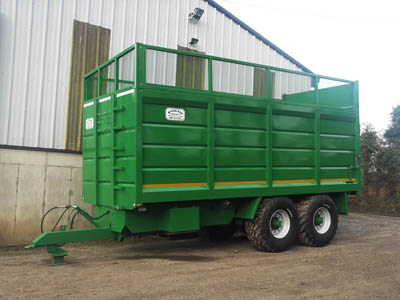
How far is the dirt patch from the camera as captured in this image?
489 cm

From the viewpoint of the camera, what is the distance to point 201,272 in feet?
19.1

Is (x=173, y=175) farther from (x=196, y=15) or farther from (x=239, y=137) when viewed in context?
(x=196, y=15)

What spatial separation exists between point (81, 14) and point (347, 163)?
639 centimetres

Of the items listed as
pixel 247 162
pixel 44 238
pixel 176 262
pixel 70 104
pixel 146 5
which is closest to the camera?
pixel 44 238

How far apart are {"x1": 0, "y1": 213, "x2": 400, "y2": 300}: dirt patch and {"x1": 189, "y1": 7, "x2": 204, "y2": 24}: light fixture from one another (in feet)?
18.0

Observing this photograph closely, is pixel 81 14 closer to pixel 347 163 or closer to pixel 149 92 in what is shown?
pixel 149 92

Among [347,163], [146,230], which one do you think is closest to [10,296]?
[146,230]

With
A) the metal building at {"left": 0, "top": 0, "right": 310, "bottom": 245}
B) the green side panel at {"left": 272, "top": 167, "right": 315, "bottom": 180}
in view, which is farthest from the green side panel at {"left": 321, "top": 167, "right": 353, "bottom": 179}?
the metal building at {"left": 0, "top": 0, "right": 310, "bottom": 245}

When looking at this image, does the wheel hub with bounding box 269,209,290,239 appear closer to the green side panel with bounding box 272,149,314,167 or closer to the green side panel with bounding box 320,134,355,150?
the green side panel with bounding box 272,149,314,167

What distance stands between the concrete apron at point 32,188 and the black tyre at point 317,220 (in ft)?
14.7

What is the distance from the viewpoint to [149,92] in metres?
6.16

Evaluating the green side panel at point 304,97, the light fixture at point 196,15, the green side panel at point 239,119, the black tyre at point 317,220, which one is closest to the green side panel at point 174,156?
the green side panel at point 239,119

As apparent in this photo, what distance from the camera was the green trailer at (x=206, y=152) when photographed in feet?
20.4

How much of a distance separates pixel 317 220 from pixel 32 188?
5575 mm
